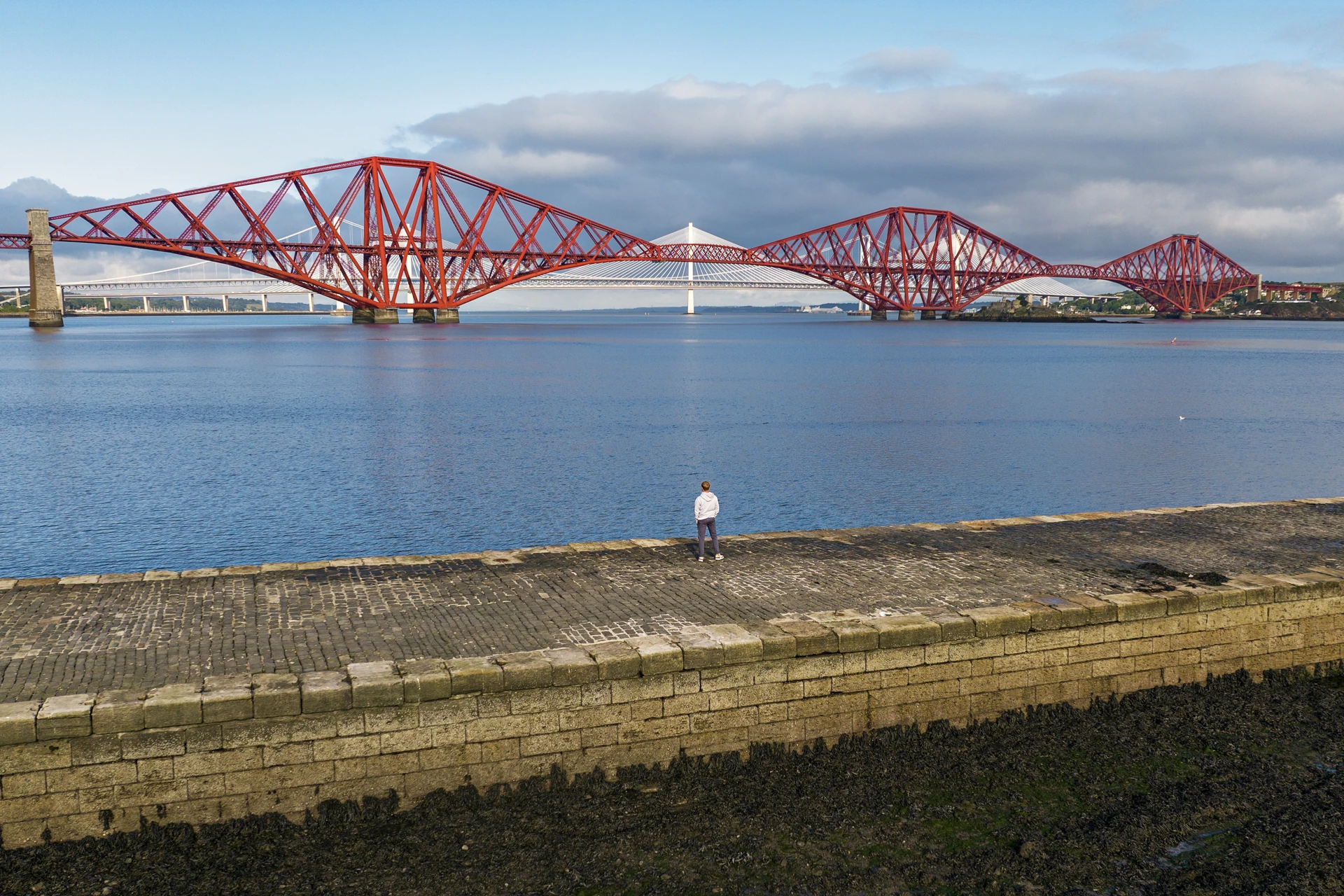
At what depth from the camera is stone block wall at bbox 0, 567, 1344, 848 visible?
785 centimetres

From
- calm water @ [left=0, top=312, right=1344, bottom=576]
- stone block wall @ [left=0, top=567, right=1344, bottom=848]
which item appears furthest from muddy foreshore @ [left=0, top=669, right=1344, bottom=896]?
calm water @ [left=0, top=312, right=1344, bottom=576]

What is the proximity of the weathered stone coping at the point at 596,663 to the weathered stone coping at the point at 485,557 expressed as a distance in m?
4.07

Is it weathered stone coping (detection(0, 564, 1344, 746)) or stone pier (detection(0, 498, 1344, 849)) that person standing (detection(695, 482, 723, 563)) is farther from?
weathered stone coping (detection(0, 564, 1344, 746))

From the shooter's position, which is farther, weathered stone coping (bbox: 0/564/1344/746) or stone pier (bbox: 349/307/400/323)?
stone pier (bbox: 349/307/400/323)

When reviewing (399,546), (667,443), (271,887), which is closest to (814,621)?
(271,887)

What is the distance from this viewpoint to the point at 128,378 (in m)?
58.5

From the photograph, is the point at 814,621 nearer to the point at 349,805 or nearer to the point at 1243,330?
the point at 349,805

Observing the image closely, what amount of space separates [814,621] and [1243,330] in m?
176

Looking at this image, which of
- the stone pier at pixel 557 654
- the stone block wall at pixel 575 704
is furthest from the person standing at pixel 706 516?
the stone block wall at pixel 575 704

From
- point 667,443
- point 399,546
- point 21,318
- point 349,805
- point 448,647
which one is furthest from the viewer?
point 21,318

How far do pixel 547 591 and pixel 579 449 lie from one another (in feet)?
65.4

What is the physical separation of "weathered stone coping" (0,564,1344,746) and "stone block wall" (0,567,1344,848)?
0.02m

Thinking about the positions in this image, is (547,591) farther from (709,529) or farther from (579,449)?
(579,449)

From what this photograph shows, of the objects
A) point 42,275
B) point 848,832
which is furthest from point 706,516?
point 42,275
